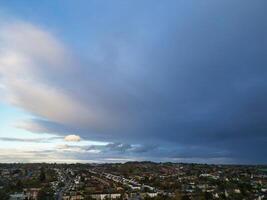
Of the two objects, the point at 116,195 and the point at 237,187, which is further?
the point at 237,187

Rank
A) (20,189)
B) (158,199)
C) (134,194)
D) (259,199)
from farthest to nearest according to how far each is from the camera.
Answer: (20,189) → (134,194) → (259,199) → (158,199)

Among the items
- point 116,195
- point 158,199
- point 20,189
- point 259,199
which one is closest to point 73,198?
point 116,195

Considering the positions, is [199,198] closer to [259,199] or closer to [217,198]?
[217,198]

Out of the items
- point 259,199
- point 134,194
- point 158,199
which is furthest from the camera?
point 134,194

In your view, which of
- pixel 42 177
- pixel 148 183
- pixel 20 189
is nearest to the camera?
pixel 20 189

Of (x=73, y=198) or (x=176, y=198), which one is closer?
(x=176, y=198)

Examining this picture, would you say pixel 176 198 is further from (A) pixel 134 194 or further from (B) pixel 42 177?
(B) pixel 42 177

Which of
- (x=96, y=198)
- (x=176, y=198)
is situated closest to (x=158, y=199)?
(x=176, y=198)

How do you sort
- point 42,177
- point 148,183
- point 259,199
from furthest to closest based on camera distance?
point 42,177
point 148,183
point 259,199

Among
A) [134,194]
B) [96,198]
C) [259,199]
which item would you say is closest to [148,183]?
[134,194]
